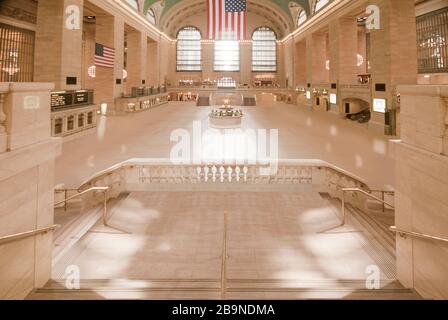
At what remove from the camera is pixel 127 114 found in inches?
891

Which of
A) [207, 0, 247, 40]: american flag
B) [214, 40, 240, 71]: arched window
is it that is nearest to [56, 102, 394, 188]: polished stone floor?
[207, 0, 247, 40]: american flag

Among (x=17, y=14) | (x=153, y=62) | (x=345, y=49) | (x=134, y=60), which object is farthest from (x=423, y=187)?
(x=153, y=62)

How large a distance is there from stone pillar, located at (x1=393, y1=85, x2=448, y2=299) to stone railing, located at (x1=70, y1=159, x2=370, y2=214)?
3.94 metres

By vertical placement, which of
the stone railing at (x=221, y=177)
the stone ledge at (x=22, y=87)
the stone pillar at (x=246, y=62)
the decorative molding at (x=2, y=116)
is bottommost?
the stone railing at (x=221, y=177)

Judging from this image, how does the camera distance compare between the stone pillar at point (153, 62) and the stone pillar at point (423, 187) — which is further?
the stone pillar at point (153, 62)

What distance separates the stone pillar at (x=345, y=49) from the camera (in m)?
21.5

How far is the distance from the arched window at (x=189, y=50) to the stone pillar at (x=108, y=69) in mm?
21986

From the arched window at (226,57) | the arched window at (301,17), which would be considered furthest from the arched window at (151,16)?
the arched window at (301,17)

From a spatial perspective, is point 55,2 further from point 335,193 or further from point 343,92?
point 343,92

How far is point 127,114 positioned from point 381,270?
2084cm

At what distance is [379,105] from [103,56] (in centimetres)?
1479

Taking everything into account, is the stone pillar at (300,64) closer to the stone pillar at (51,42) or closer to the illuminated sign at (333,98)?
the illuminated sign at (333,98)

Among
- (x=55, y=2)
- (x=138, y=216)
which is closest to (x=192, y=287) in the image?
(x=138, y=216)

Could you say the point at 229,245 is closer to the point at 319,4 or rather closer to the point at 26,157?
the point at 26,157
